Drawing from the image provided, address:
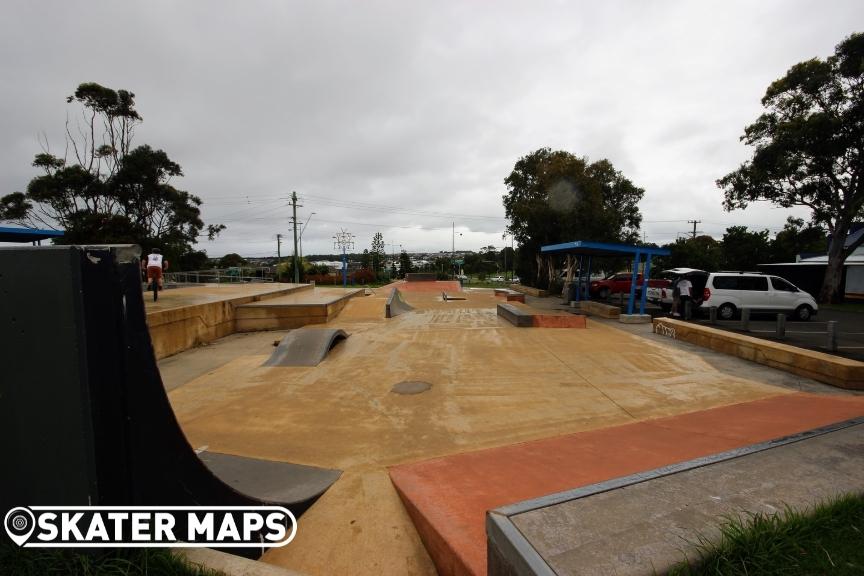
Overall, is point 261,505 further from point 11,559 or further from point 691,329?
point 691,329

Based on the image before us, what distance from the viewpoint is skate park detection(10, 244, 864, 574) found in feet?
8.54

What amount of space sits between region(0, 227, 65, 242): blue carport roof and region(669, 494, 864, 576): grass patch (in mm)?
27311

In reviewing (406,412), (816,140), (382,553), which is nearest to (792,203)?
(816,140)

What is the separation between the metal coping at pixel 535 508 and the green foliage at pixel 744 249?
41840 mm

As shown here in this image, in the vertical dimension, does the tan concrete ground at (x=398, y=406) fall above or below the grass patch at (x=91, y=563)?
below

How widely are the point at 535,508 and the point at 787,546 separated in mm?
1161

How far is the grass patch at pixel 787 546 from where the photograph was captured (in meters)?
1.69

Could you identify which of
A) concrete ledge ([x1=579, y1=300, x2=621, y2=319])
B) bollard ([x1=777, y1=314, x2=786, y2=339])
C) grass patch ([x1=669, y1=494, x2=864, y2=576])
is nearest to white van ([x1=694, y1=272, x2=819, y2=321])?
concrete ledge ([x1=579, y1=300, x2=621, y2=319])

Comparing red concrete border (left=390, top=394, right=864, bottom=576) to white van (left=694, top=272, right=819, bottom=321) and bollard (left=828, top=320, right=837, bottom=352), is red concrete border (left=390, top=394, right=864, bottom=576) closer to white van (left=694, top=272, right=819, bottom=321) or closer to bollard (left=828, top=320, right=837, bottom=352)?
bollard (left=828, top=320, right=837, bottom=352)

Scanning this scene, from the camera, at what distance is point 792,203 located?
812 inches

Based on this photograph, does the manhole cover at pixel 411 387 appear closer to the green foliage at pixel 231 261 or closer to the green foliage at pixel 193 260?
the green foliage at pixel 193 260

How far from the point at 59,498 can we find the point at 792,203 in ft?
94.8

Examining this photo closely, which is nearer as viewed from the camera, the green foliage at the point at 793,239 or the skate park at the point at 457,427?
the skate park at the point at 457,427

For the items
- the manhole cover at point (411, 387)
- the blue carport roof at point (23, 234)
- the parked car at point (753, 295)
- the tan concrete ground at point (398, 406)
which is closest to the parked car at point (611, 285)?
the parked car at point (753, 295)
